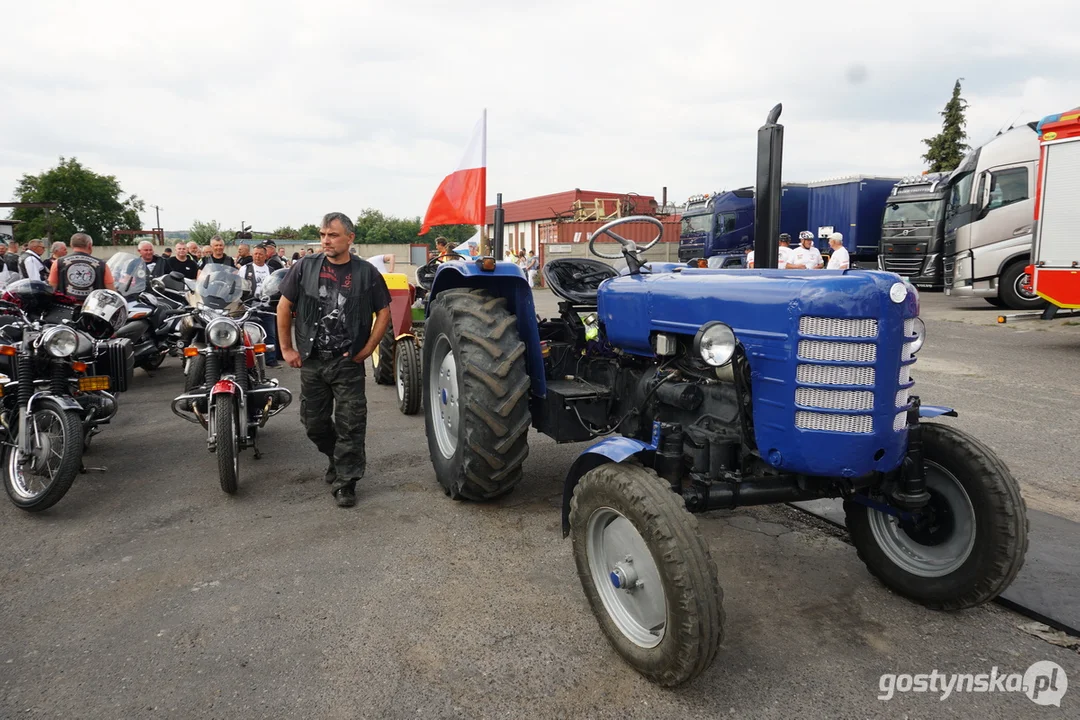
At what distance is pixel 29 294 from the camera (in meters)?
4.59

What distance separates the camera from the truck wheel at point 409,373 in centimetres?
600

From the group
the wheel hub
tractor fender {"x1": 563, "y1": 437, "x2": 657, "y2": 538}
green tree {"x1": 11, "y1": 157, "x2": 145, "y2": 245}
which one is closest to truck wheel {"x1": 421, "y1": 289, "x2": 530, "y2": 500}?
tractor fender {"x1": 563, "y1": 437, "x2": 657, "y2": 538}

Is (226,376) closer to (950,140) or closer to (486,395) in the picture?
(486,395)

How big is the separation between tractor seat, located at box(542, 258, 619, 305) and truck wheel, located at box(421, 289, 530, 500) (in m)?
0.36

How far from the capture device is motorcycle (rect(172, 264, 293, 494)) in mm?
4070

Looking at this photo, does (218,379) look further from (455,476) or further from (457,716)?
(457,716)

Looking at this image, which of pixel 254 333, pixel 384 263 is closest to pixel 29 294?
pixel 254 333

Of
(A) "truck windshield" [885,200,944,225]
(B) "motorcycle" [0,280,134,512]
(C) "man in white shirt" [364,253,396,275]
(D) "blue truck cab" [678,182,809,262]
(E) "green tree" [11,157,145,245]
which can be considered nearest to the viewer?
(B) "motorcycle" [0,280,134,512]

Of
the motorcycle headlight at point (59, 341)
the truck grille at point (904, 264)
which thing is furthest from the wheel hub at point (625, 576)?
the truck grille at point (904, 264)

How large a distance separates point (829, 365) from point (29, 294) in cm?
486

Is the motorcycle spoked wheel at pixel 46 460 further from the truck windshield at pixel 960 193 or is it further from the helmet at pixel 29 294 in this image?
the truck windshield at pixel 960 193

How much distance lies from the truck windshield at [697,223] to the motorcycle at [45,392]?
19604 millimetres

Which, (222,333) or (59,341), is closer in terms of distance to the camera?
(59,341)

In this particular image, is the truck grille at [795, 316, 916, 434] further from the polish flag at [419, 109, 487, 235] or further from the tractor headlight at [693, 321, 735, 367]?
the polish flag at [419, 109, 487, 235]
